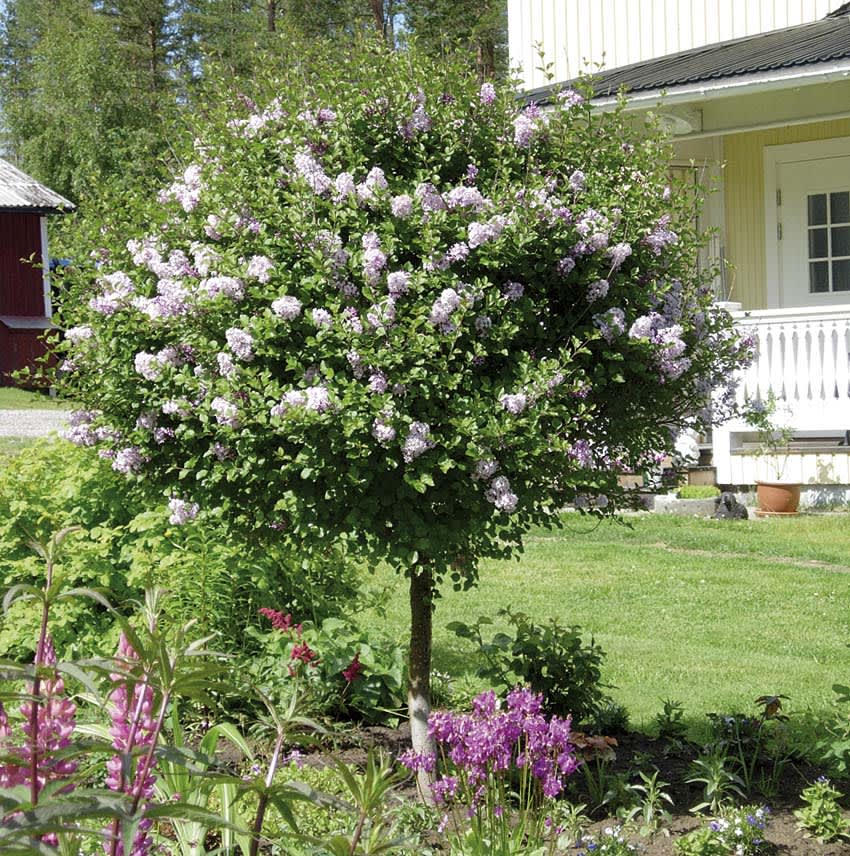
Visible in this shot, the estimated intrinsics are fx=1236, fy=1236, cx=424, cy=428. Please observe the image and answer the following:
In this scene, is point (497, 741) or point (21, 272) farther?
point (21, 272)

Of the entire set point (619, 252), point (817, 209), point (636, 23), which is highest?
point (636, 23)

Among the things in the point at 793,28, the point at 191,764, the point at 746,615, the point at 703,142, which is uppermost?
the point at 793,28

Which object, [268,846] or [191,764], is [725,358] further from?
[191,764]

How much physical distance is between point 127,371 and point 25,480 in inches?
97.1

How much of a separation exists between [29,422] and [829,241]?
10.2 metres

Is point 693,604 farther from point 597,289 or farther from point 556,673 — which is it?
point 597,289

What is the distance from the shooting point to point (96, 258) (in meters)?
4.20

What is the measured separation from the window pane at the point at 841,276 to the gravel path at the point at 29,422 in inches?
332

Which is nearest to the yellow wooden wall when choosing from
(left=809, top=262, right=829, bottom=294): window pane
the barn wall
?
(left=809, top=262, right=829, bottom=294): window pane

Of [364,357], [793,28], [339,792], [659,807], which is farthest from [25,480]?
[793,28]

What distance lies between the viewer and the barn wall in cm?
2386

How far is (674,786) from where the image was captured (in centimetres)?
418

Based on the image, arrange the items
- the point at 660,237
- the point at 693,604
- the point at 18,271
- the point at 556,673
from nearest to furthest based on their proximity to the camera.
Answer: the point at 660,237
the point at 556,673
the point at 693,604
the point at 18,271

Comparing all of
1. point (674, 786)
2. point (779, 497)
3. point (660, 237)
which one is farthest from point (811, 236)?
point (674, 786)
